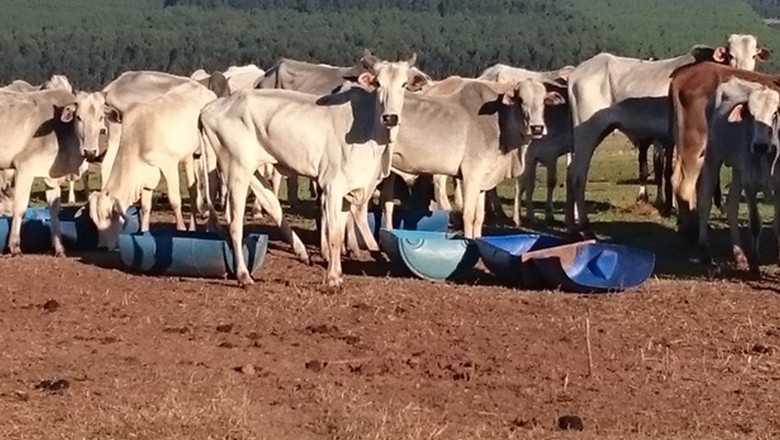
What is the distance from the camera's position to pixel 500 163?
54.0ft

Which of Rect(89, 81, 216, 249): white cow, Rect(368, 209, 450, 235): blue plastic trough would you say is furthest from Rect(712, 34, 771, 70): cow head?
Rect(89, 81, 216, 249): white cow

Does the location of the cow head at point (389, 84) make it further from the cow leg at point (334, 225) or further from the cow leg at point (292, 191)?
the cow leg at point (292, 191)

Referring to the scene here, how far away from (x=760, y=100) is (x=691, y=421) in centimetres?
638

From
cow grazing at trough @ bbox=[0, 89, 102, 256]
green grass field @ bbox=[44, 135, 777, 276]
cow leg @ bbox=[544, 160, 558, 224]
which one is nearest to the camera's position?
green grass field @ bbox=[44, 135, 777, 276]

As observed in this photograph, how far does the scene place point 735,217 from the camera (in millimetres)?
16062

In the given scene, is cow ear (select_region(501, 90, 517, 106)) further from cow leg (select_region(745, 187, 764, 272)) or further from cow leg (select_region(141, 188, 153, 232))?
cow leg (select_region(141, 188, 153, 232))

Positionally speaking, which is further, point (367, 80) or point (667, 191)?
point (667, 191)

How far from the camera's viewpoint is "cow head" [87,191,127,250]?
54.9ft

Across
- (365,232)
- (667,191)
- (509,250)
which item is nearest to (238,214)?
(365,232)

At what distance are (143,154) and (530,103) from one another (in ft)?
13.9

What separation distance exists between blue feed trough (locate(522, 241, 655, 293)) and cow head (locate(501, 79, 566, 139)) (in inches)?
85.7

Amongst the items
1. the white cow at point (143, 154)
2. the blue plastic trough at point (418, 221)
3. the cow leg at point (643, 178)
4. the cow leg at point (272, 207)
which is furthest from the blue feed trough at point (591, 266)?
the cow leg at point (643, 178)

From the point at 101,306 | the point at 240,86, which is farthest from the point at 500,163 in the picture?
the point at 240,86

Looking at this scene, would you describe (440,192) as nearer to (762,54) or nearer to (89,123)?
(762,54)
